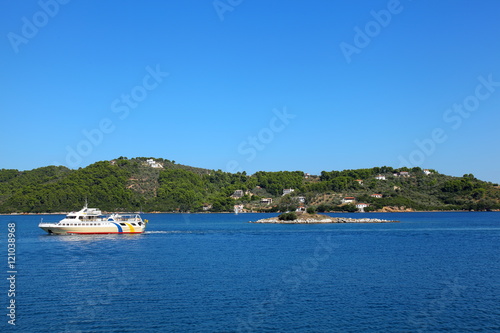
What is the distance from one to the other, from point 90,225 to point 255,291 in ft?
171

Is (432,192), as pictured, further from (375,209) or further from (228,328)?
(228,328)

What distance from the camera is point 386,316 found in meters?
23.2

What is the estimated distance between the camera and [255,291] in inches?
1125

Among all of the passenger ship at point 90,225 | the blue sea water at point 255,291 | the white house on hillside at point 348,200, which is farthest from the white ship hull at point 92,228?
the white house on hillside at point 348,200

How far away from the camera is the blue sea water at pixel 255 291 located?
22.1 metres

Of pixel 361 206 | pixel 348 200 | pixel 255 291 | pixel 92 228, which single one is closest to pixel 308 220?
pixel 92 228

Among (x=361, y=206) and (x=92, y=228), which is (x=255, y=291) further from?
(x=361, y=206)

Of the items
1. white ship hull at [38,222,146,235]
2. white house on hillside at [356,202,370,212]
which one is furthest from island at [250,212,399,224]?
white house on hillside at [356,202,370,212]

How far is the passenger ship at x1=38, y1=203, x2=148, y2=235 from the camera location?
239ft

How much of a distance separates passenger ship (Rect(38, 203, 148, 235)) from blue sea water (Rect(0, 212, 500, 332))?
2481 cm

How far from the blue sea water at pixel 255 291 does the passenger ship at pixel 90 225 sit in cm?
2481

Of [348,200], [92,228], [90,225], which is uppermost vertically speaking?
[348,200]

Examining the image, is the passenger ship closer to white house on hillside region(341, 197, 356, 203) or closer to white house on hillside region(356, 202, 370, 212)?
white house on hillside region(356, 202, 370, 212)

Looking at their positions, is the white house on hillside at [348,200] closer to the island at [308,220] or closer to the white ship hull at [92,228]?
the island at [308,220]
